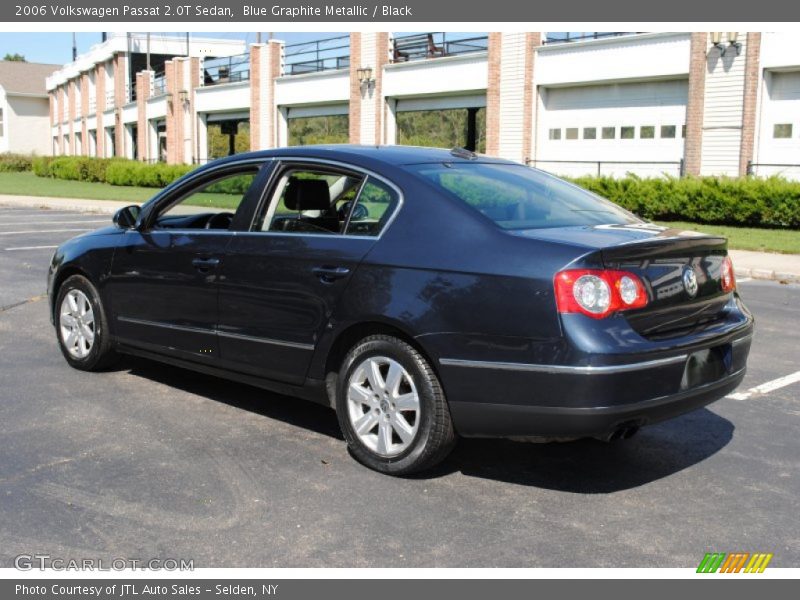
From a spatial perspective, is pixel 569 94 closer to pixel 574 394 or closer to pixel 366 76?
pixel 366 76

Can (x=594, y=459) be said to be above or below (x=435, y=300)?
below

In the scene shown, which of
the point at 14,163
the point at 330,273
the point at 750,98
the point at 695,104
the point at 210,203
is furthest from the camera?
the point at 14,163

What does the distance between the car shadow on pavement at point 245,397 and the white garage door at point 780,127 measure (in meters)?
19.5

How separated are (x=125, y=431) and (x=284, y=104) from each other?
115ft

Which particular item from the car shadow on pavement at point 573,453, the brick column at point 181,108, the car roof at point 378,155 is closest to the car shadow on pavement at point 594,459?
the car shadow on pavement at point 573,453

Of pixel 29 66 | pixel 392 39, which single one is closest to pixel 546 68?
pixel 392 39

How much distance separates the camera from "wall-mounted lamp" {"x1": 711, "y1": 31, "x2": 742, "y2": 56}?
75.9 ft

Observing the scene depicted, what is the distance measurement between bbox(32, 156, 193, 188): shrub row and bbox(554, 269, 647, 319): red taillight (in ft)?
118

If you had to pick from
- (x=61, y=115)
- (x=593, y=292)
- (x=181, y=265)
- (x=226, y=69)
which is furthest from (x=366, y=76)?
(x=61, y=115)

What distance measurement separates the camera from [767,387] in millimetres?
6789

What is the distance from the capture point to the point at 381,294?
15.6 ft

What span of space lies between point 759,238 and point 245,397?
14.5m

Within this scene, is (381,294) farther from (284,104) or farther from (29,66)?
(29,66)

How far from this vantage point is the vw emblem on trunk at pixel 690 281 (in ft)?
15.3
